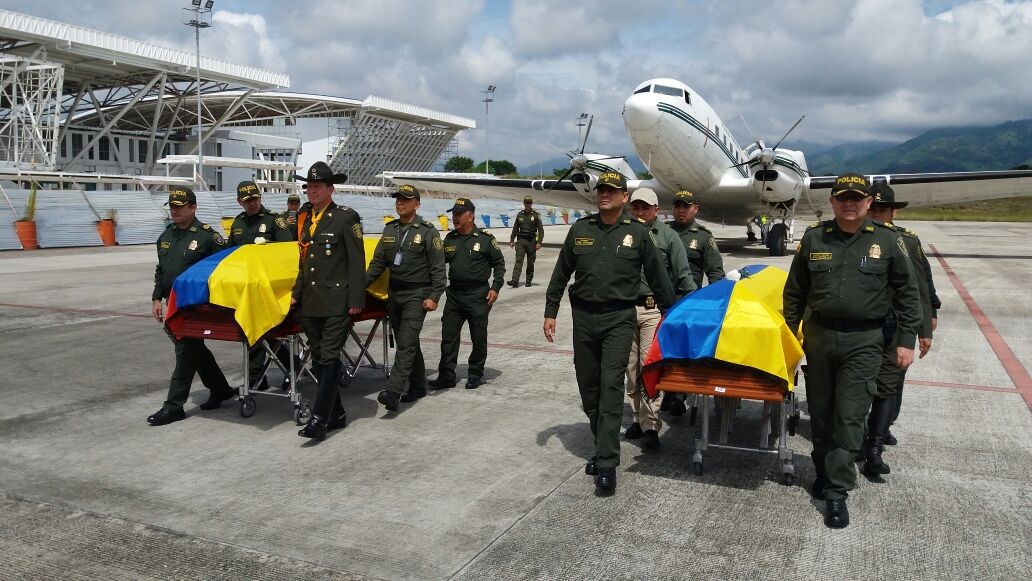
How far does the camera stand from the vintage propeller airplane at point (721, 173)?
20.5 m

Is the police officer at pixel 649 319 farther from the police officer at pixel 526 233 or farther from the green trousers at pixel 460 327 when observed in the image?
the police officer at pixel 526 233

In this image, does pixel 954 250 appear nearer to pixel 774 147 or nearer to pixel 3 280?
pixel 774 147

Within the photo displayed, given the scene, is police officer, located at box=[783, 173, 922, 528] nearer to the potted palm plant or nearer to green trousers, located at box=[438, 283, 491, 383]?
green trousers, located at box=[438, 283, 491, 383]

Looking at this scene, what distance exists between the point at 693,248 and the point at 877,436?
2.16m

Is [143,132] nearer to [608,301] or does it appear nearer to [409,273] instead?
[409,273]

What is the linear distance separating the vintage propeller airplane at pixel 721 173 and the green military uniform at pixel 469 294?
13.7m

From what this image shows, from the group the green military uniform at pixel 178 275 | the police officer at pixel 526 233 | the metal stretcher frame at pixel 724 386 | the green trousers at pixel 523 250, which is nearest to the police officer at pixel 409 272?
the green military uniform at pixel 178 275

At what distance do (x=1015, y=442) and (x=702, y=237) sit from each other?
9.48 ft

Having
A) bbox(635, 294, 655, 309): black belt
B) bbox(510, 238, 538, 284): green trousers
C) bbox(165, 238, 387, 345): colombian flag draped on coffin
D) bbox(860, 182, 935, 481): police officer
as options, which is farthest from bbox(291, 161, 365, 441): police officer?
bbox(510, 238, 538, 284): green trousers

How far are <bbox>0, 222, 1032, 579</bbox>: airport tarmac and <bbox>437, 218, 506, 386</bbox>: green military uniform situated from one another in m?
0.35

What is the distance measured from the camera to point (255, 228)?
279 inches

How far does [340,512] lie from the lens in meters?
4.16

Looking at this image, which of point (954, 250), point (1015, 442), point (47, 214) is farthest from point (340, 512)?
point (954, 250)

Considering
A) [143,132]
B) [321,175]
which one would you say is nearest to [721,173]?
[321,175]
